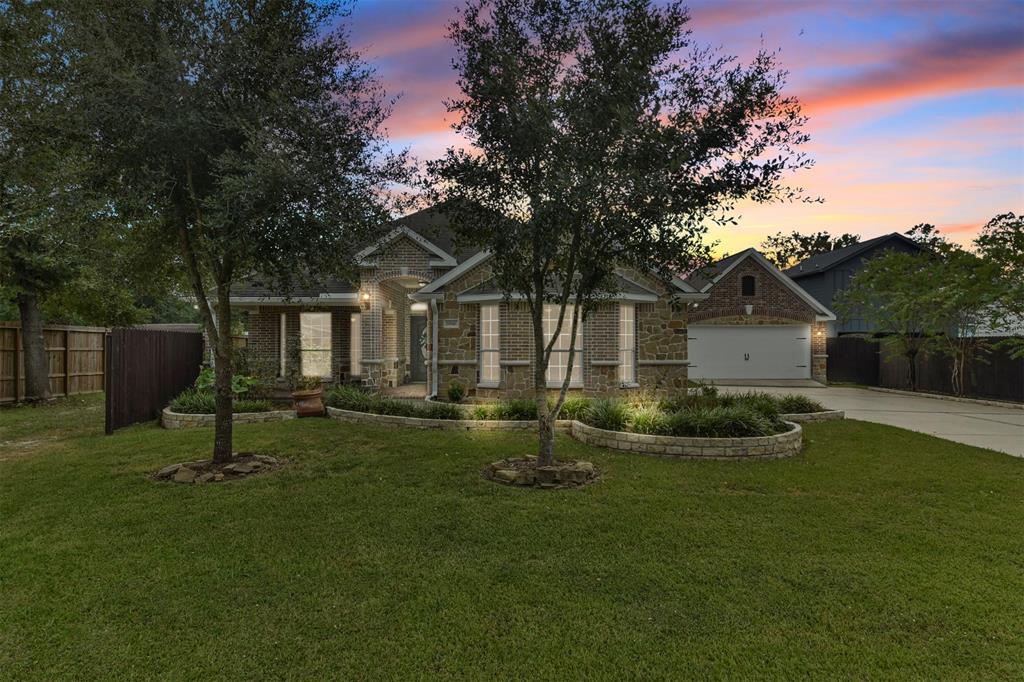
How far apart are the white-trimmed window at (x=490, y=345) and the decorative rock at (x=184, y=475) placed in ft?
22.4

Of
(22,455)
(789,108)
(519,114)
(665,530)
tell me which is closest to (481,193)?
(519,114)

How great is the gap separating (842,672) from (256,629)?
342 centimetres

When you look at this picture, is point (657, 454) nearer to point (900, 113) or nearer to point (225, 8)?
point (900, 113)

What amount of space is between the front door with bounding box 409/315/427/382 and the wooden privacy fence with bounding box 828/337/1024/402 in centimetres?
1609

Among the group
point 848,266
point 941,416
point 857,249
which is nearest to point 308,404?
point 941,416

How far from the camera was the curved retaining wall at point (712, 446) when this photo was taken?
7703 mm

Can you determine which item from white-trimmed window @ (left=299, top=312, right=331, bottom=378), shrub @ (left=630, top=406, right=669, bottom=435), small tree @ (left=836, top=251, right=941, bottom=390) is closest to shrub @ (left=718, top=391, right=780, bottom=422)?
shrub @ (left=630, top=406, right=669, bottom=435)

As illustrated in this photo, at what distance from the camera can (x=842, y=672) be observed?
9.29 ft

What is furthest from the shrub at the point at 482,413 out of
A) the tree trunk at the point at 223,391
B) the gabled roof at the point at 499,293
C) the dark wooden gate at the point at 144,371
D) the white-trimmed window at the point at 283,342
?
the white-trimmed window at the point at 283,342

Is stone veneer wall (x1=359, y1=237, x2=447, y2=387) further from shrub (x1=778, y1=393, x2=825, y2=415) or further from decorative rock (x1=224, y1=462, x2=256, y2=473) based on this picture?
shrub (x1=778, y1=393, x2=825, y2=415)

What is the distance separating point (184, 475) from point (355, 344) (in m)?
8.51

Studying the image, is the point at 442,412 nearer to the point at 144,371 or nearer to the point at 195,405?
the point at 195,405

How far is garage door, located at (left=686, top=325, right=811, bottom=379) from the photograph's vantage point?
21.4 metres

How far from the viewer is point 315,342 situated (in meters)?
15.0
